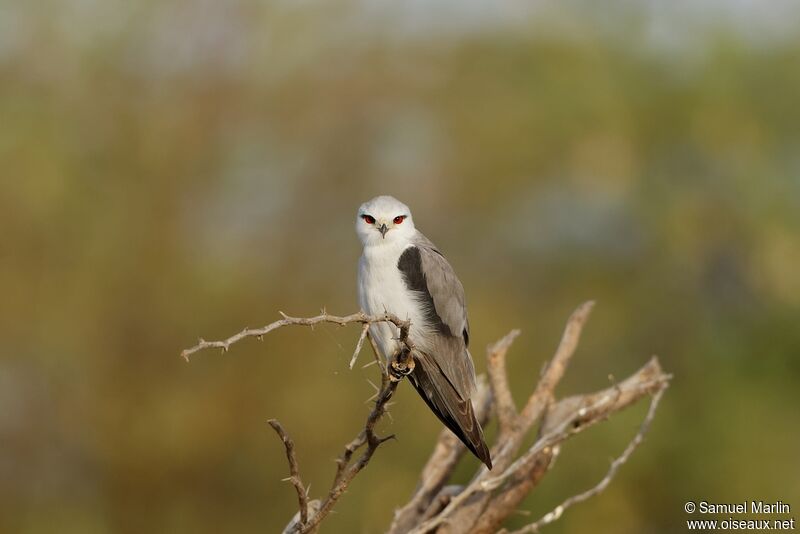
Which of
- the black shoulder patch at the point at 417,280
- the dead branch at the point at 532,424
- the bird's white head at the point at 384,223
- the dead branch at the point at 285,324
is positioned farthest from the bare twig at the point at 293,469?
the dead branch at the point at 532,424

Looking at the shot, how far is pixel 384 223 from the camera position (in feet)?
13.8

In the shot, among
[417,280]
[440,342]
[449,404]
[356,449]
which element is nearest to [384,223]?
[417,280]

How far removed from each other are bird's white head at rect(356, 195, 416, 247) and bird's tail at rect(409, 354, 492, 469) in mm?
517

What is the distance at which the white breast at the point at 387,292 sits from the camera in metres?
4.10

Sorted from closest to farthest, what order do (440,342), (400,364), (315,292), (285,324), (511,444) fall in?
(285,324) → (400,364) → (440,342) → (511,444) → (315,292)

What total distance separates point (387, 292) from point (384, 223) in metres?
0.31

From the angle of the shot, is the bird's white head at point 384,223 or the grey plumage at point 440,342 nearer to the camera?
the grey plumage at point 440,342

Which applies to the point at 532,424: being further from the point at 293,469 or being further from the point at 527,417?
the point at 293,469

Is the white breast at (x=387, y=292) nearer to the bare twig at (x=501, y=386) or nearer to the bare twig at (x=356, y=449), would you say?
the bare twig at (x=356, y=449)

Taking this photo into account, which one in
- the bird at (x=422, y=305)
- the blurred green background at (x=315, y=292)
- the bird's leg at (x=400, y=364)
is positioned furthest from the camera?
the blurred green background at (x=315, y=292)

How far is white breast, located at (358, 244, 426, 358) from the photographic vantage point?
4102mm

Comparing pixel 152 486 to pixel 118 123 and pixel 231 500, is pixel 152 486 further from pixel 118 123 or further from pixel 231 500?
pixel 118 123

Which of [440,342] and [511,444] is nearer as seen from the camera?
[440,342]

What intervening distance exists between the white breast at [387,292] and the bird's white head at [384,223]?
0.12 feet
